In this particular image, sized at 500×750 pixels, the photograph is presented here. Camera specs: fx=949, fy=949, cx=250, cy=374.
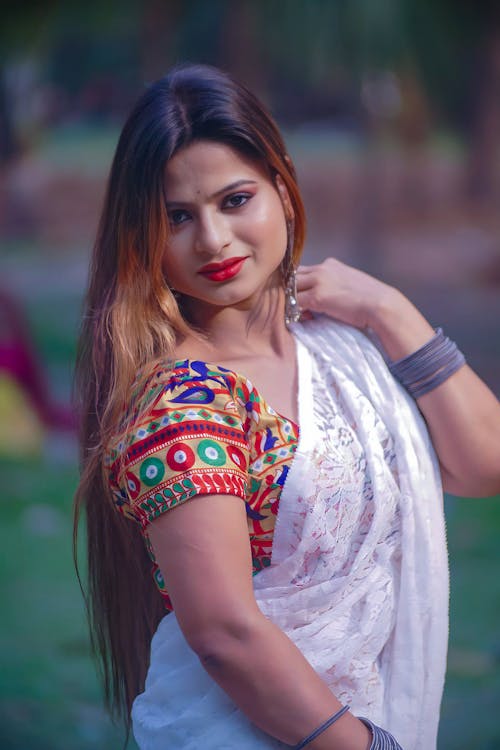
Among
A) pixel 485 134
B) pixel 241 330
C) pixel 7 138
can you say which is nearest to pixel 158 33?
pixel 7 138

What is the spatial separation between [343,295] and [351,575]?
0.50 metres

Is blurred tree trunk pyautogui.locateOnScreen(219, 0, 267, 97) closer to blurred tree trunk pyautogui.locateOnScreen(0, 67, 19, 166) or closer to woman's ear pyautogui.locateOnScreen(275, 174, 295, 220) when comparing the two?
blurred tree trunk pyautogui.locateOnScreen(0, 67, 19, 166)

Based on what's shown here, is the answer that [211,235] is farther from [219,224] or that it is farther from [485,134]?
[485,134]

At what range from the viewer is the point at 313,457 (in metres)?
1.42

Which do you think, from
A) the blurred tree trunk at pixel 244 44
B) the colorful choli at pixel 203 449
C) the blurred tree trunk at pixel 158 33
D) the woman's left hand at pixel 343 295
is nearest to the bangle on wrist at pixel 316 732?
the colorful choli at pixel 203 449

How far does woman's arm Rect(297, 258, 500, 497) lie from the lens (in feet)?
5.28

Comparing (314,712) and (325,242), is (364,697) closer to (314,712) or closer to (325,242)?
(314,712)

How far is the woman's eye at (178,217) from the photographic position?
1.45m

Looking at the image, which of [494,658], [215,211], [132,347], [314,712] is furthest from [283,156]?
[494,658]

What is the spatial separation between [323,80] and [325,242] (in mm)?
955

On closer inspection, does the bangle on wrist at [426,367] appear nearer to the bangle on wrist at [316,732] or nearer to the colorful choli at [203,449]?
the colorful choli at [203,449]

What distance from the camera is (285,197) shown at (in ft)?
5.16

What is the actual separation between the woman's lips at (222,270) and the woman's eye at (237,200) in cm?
8

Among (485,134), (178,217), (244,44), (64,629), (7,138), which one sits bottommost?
(64,629)
